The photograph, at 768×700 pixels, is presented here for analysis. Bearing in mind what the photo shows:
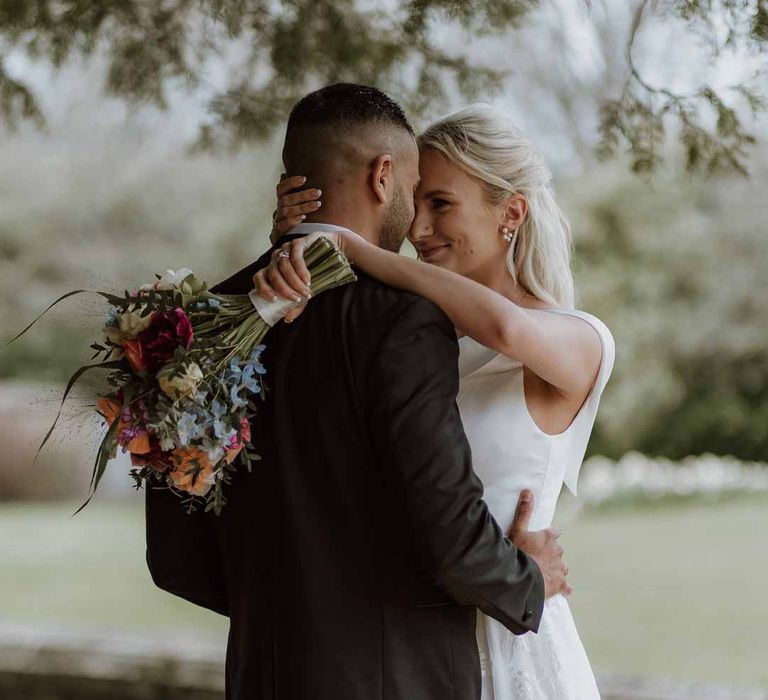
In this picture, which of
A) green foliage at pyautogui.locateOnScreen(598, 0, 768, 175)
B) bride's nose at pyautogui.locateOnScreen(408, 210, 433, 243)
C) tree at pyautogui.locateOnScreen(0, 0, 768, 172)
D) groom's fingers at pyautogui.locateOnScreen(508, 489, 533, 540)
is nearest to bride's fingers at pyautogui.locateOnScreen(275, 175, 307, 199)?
bride's nose at pyautogui.locateOnScreen(408, 210, 433, 243)

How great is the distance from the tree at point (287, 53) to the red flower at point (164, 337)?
202 cm

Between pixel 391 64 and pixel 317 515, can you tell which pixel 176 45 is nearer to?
pixel 391 64

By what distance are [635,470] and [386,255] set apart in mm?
10390

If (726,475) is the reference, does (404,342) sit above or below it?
below

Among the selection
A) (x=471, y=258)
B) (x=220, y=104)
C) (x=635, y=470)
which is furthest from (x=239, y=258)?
(x=471, y=258)

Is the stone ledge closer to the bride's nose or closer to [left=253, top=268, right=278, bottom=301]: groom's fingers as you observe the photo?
the bride's nose

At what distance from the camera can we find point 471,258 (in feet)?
8.51

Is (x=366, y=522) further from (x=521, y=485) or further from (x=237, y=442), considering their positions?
(x=521, y=485)

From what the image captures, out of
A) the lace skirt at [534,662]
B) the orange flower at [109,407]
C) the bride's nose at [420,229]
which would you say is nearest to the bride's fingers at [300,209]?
the orange flower at [109,407]

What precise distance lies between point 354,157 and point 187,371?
0.51 metres

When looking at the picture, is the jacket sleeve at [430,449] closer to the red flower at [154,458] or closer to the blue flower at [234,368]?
the blue flower at [234,368]

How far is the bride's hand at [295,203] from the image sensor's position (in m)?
1.99

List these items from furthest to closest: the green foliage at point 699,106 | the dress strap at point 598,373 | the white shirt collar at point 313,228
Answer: the green foliage at point 699,106, the dress strap at point 598,373, the white shirt collar at point 313,228

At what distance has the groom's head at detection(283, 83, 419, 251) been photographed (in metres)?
1.99
